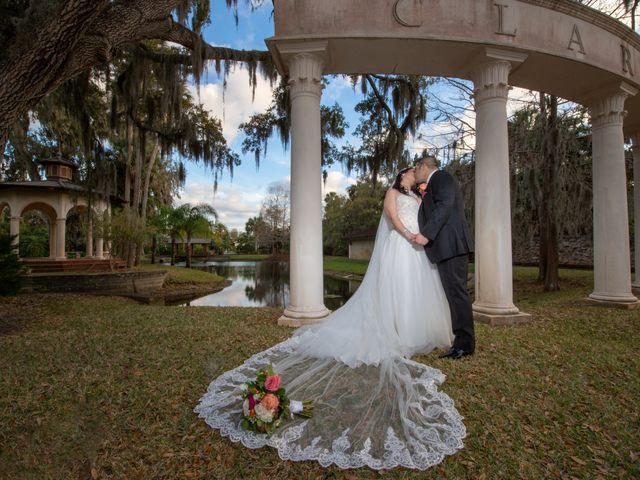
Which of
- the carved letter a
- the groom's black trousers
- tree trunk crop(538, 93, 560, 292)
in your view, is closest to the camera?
the groom's black trousers

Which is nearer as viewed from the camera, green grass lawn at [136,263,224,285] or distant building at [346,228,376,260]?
green grass lawn at [136,263,224,285]

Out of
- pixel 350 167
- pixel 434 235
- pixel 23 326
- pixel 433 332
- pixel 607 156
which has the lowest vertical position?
pixel 23 326

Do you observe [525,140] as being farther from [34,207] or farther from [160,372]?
[34,207]

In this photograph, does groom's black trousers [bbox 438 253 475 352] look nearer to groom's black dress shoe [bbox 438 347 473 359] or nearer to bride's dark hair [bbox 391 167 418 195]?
groom's black dress shoe [bbox 438 347 473 359]

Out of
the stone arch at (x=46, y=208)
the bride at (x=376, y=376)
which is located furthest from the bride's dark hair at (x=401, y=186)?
the stone arch at (x=46, y=208)

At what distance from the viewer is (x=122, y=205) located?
61.5 feet

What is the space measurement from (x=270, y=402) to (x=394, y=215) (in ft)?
7.74

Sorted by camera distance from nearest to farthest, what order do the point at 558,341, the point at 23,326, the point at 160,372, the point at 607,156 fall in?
the point at 160,372
the point at 558,341
the point at 23,326
the point at 607,156

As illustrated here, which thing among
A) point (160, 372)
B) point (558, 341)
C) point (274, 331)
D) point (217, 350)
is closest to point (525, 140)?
point (558, 341)

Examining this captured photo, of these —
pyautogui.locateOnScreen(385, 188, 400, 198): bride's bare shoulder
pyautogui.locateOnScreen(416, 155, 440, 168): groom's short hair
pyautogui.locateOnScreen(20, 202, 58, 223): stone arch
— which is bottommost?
pyautogui.locateOnScreen(385, 188, 400, 198): bride's bare shoulder

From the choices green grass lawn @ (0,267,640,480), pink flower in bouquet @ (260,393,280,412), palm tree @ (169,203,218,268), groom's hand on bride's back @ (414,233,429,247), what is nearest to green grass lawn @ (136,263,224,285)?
palm tree @ (169,203,218,268)

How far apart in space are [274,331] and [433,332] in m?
2.12

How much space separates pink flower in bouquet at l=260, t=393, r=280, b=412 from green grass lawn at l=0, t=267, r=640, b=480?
276 mm

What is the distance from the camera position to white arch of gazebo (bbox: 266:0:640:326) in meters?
5.07
